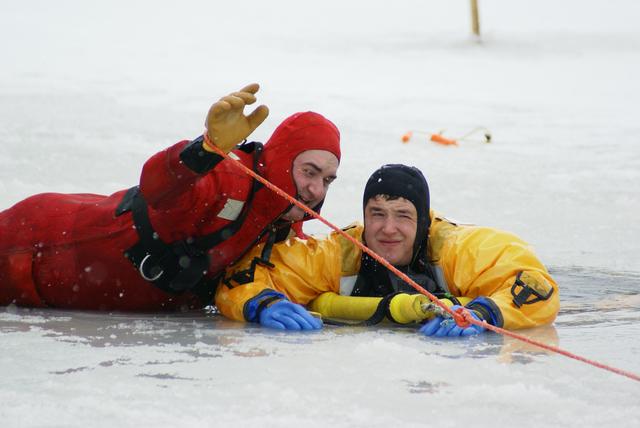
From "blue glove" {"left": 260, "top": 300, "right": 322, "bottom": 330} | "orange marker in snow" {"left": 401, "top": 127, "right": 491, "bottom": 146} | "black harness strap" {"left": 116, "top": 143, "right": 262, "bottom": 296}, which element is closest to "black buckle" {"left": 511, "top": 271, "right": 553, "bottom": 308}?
"blue glove" {"left": 260, "top": 300, "right": 322, "bottom": 330}

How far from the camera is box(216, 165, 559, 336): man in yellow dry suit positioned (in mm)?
3842

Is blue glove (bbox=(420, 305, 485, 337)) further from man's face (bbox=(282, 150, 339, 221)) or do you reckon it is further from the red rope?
man's face (bbox=(282, 150, 339, 221))

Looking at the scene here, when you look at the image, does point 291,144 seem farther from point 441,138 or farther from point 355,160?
point 441,138

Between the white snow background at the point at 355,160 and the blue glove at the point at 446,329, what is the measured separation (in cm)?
9

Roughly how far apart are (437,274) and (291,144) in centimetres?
75

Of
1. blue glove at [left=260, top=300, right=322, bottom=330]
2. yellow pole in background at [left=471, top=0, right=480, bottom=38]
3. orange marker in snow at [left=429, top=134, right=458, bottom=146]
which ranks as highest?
yellow pole in background at [left=471, top=0, right=480, bottom=38]

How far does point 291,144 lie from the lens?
3957mm

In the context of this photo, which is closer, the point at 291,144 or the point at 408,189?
the point at 291,144

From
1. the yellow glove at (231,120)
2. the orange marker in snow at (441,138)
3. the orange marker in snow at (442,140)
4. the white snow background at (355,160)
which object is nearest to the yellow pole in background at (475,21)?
the white snow background at (355,160)

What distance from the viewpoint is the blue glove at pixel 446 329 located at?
3.51 meters

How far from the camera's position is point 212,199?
12.2ft

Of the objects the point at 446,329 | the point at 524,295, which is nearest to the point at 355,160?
the point at 524,295

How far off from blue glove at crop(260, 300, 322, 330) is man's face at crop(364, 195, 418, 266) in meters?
0.47

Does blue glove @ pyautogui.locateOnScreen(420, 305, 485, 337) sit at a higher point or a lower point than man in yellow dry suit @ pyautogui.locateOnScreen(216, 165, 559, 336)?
lower
